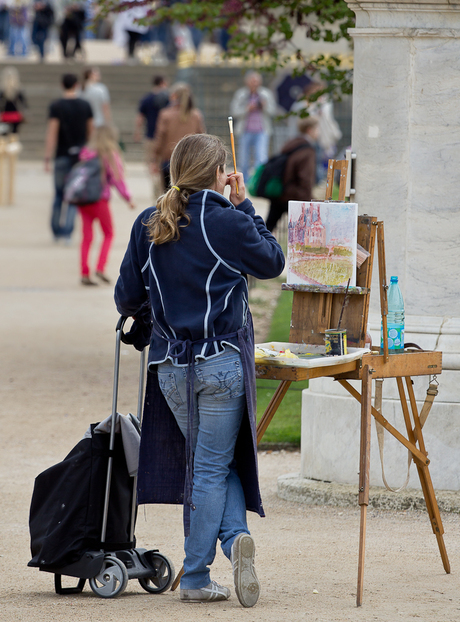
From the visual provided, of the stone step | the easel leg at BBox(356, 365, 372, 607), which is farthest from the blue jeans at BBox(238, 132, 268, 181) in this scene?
the easel leg at BBox(356, 365, 372, 607)

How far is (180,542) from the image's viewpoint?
4934 millimetres

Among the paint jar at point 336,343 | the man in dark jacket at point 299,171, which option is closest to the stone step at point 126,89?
the man in dark jacket at point 299,171

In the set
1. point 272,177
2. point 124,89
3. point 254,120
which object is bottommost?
point 272,177

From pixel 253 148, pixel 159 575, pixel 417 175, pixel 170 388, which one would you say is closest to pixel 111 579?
pixel 159 575

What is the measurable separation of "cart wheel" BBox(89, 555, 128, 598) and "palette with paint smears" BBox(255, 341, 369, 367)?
3.04 feet

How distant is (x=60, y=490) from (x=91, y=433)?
9.6 inches

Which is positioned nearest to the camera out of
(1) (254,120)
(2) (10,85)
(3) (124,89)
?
(1) (254,120)

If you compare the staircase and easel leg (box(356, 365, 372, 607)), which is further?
the staircase

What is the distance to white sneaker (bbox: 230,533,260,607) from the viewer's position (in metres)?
3.79

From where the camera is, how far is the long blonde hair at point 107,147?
36.9 feet

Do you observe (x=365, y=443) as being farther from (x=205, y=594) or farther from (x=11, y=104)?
(x=11, y=104)

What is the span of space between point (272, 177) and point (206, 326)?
7.74 metres

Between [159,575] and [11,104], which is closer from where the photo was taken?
[159,575]

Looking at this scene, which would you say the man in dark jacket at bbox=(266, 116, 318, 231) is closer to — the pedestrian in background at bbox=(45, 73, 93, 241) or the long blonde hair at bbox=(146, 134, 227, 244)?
the pedestrian in background at bbox=(45, 73, 93, 241)
